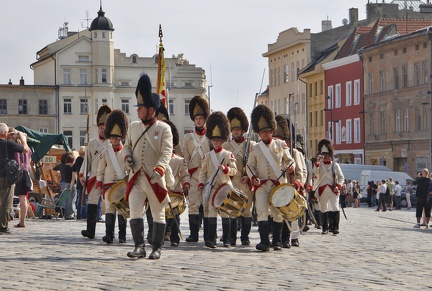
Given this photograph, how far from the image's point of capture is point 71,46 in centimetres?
12962

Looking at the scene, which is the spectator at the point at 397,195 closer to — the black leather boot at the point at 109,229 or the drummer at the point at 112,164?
the drummer at the point at 112,164

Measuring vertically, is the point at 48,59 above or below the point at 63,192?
above

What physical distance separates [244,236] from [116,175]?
208cm

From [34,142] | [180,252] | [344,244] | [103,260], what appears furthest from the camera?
[34,142]

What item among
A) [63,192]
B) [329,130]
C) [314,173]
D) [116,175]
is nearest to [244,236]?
[116,175]

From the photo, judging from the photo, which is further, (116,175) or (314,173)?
(314,173)

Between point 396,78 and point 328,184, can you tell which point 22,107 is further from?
point 328,184

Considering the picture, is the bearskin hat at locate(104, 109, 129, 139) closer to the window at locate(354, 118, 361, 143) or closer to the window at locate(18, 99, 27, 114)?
the window at locate(354, 118, 361, 143)

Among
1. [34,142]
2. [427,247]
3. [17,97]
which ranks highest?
[17,97]

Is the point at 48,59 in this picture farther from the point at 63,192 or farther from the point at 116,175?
the point at 116,175

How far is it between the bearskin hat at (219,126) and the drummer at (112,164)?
1293 millimetres

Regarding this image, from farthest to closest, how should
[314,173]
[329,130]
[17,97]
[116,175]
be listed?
[17,97] < [329,130] < [314,173] < [116,175]

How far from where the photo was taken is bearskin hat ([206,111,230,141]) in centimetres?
1950

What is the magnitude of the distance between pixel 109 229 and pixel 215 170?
181 cm
